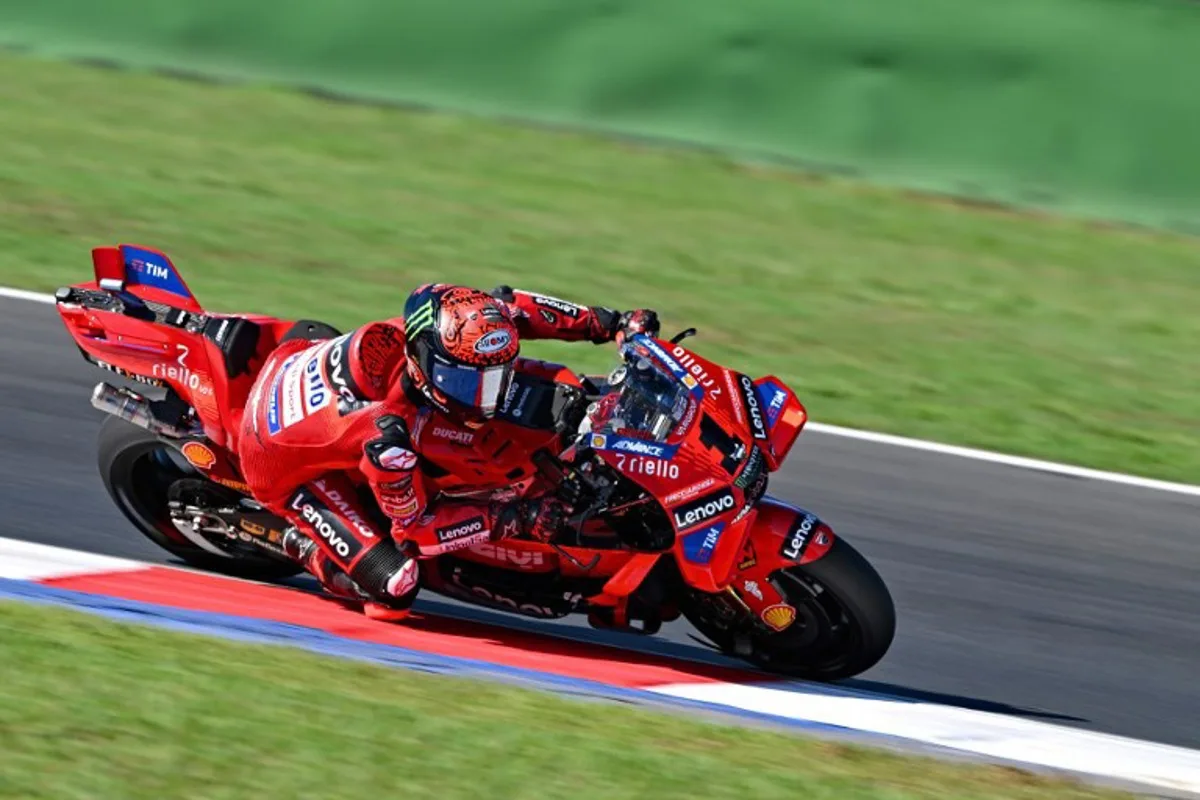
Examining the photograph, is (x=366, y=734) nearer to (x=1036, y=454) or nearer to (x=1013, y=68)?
(x=1036, y=454)

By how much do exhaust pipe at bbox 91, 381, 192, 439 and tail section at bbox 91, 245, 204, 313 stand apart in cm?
46

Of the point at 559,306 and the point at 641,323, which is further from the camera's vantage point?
the point at 559,306

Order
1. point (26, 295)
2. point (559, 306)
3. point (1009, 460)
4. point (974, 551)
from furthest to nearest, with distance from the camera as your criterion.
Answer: point (26, 295) < point (1009, 460) < point (974, 551) < point (559, 306)

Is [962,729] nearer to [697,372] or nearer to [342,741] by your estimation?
[697,372]

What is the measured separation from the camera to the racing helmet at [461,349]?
20.6 ft

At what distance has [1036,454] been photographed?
9867mm

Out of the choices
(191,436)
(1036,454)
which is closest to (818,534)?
(191,436)

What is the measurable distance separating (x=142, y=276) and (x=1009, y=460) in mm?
4727

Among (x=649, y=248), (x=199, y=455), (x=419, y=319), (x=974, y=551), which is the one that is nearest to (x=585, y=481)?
(x=419, y=319)

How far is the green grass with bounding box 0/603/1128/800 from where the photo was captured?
4.64 meters

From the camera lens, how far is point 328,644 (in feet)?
20.9

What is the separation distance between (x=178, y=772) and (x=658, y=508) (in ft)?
7.81

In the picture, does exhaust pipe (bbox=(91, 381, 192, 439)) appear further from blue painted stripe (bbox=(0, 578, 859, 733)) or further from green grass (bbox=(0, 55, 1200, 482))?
green grass (bbox=(0, 55, 1200, 482))

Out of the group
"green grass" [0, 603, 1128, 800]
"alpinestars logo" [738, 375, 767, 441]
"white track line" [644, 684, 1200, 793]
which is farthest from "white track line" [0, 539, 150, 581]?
"alpinestars logo" [738, 375, 767, 441]
